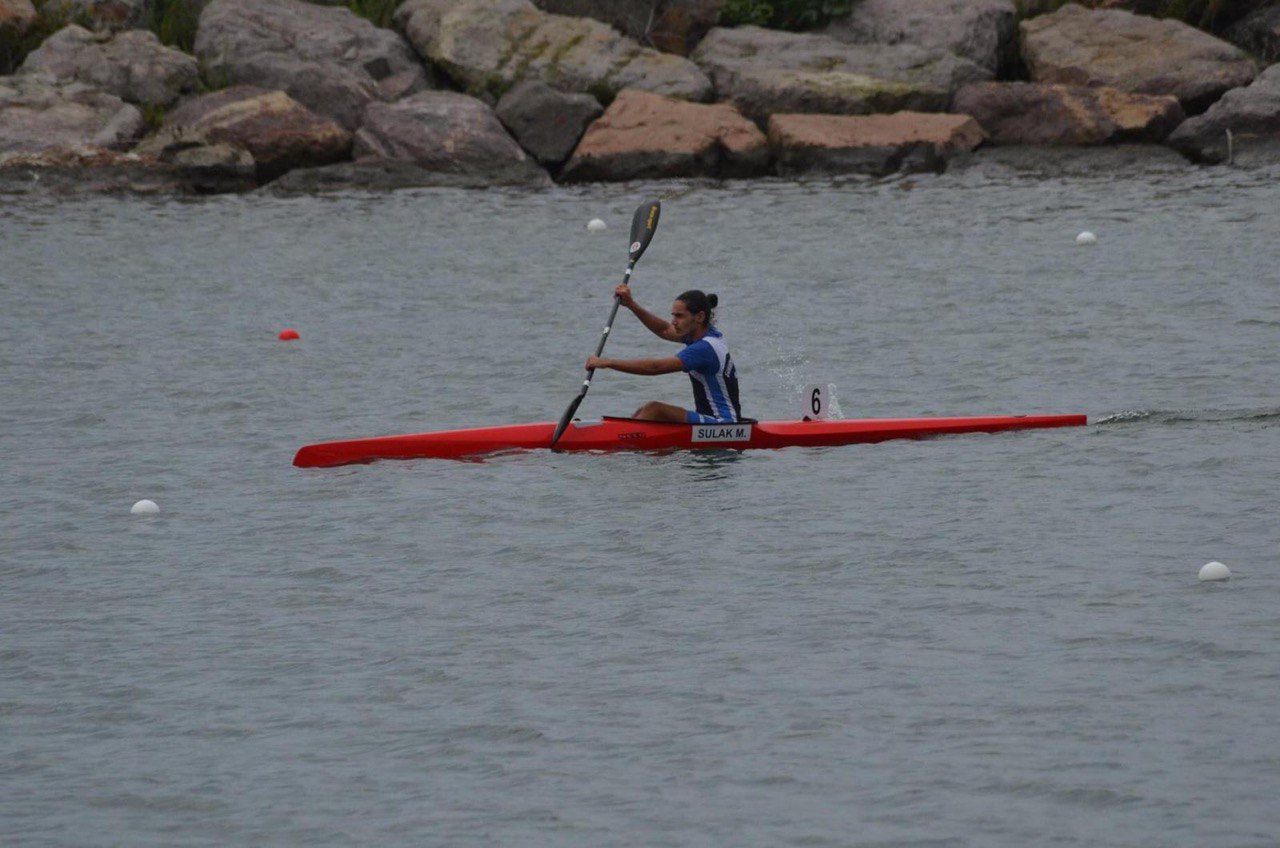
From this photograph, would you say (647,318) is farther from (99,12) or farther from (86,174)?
(99,12)

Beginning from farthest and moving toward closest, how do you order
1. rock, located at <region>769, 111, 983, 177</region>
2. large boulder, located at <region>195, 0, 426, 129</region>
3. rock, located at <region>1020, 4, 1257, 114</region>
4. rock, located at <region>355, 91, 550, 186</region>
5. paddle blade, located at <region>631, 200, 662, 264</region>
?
large boulder, located at <region>195, 0, 426, 129</region>, rock, located at <region>1020, 4, 1257, 114</region>, rock, located at <region>355, 91, 550, 186</region>, rock, located at <region>769, 111, 983, 177</region>, paddle blade, located at <region>631, 200, 662, 264</region>

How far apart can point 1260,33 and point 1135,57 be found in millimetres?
3187

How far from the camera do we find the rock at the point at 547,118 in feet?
102

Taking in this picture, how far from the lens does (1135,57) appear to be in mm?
31531

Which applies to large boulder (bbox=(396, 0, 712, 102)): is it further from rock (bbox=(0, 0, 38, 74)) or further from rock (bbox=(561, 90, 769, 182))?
rock (bbox=(0, 0, 38, 74))

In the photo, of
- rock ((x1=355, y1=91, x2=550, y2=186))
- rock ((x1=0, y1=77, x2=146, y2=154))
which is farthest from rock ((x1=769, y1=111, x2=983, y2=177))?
rock ((x1=0, y1=77, x2=146, y2=154))

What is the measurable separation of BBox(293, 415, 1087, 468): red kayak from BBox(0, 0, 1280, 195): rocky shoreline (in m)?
16.7

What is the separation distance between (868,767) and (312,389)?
10649 mm

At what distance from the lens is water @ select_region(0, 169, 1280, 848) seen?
782cm

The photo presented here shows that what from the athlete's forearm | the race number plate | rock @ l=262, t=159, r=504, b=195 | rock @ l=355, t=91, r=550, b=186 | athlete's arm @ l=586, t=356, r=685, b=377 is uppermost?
the athlete's forearm

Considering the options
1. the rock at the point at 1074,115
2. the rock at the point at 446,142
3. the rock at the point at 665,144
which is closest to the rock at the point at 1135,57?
the rock at the point at 1074,115

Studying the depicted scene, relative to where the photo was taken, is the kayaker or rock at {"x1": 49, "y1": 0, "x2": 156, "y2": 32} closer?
the kayaker

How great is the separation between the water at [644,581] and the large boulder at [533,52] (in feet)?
33.7

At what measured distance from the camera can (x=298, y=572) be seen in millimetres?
11344
